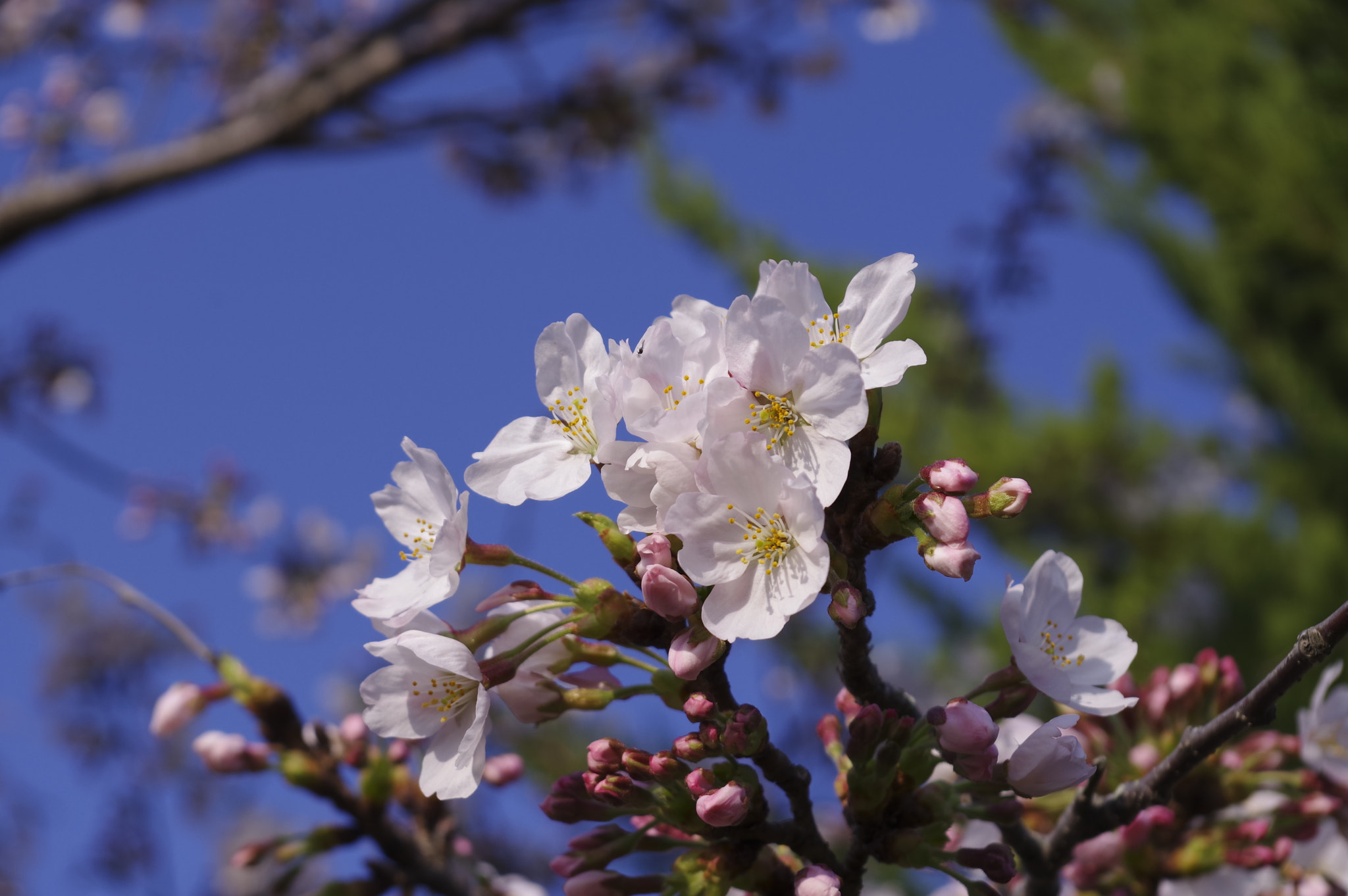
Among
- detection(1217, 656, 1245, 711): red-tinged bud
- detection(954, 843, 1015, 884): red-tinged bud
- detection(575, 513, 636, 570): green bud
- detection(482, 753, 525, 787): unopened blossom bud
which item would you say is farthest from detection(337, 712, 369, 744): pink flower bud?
detection(1217, 656, 1245, 711): red-tinged bud

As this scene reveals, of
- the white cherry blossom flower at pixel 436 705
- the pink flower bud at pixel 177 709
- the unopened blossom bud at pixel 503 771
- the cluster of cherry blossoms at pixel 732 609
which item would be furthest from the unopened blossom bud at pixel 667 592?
the pink flower bud at pixel 177 709

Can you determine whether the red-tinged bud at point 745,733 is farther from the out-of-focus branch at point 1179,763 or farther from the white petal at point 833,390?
the out-of-focus branch at point 1179,763

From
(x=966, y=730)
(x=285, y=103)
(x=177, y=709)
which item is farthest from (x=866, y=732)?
(x=285, y=103)

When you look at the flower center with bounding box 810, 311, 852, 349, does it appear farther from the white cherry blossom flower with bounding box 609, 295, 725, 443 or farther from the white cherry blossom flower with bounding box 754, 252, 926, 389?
the white cherry blossom flower with bounding box 609, 295, 725, 443

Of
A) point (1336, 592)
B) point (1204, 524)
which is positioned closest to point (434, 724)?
point (1336, 592)

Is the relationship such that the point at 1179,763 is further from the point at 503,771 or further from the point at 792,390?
the point at 503,771

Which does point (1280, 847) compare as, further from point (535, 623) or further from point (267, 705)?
point (267, 705)
